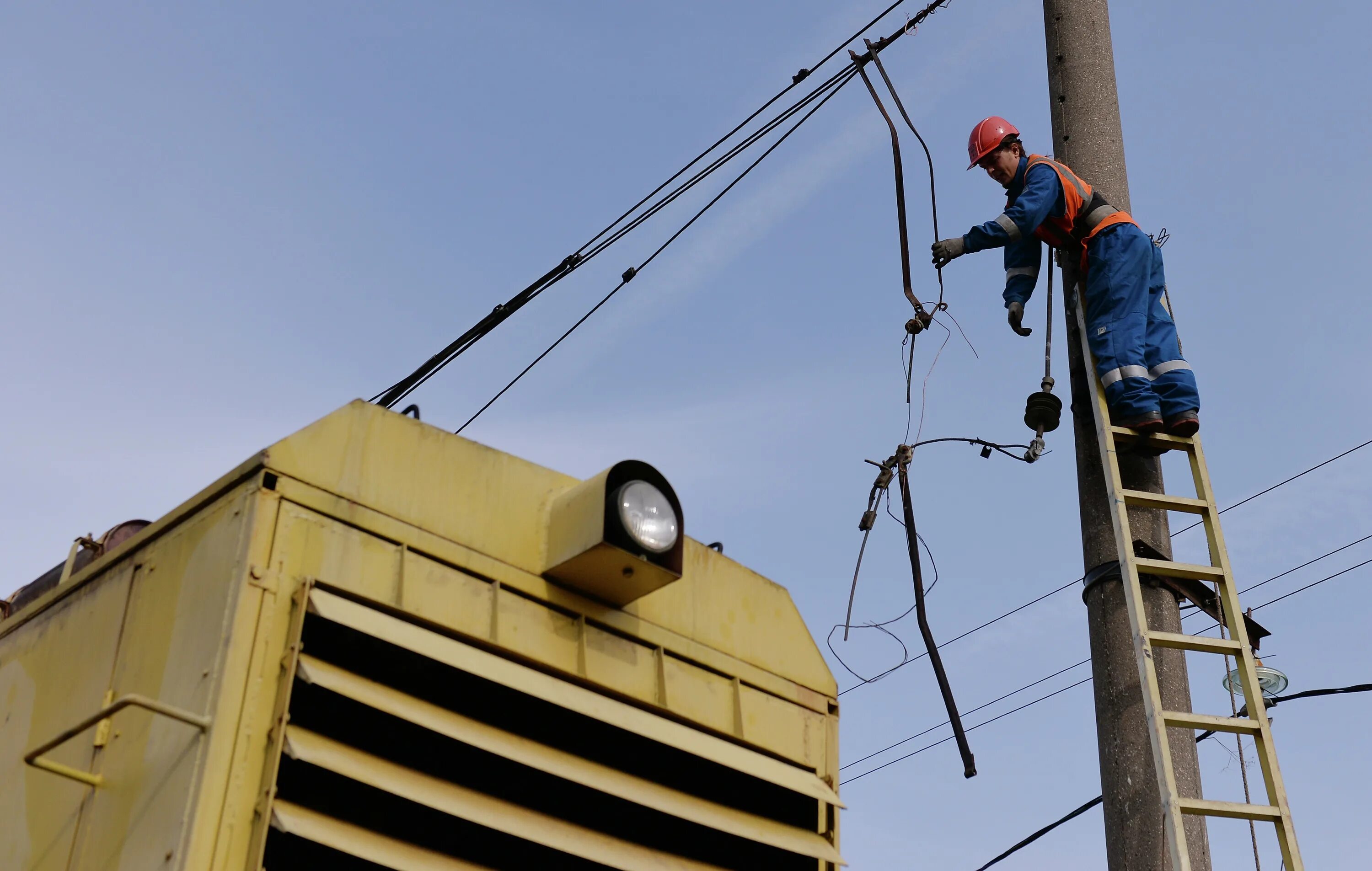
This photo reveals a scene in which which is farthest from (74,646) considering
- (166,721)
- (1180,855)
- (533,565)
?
(1180,855)

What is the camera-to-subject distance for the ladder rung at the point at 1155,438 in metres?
5.01

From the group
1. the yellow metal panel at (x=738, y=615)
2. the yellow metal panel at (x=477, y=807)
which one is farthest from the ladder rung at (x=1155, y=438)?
the yellow metal panel at (x=477, y=807)

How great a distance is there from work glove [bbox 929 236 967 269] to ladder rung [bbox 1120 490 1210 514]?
114 cm

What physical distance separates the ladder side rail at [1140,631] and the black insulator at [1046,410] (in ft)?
0.65

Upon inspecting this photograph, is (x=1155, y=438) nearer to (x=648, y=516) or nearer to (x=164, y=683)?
(x=648, y=516)

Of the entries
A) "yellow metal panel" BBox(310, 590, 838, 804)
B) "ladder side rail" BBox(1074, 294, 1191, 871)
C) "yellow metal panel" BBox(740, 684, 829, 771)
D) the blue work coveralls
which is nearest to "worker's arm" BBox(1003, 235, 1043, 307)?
the blue work coveralls

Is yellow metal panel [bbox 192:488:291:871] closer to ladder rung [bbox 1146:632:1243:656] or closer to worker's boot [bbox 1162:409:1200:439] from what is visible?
ladder rung [bbox 1146:632:1243:656]

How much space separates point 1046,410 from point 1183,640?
1129mm

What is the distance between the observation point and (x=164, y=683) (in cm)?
332

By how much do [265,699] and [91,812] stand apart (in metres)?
0.51

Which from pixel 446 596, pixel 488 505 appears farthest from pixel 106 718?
pixel 488 505

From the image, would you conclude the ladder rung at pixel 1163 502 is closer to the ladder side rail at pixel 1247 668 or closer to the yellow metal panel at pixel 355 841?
the ladder side rail at pixel 1247 668

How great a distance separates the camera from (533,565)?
3.87 meters

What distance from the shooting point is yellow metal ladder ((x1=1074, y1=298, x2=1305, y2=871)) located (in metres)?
4.14
